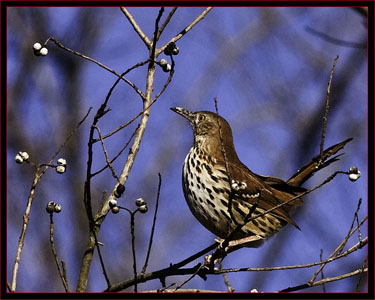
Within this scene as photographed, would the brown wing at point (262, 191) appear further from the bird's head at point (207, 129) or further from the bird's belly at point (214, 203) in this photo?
the bird's head at point (207, 129)

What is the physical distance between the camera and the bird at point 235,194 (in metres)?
4.90

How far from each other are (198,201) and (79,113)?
15.8 feet

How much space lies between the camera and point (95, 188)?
364 inches

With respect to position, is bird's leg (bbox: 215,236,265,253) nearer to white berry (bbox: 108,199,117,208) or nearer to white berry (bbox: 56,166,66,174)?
white berry (bbox: 108,199,117,208)

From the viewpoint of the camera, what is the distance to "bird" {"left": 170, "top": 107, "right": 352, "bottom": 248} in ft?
16.1

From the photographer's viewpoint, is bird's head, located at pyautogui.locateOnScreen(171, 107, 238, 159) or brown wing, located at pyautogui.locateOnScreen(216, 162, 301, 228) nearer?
brown wing, located at pyautogui.locateOnScreen(216, 162, 301, 228)

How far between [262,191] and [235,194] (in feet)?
0.93

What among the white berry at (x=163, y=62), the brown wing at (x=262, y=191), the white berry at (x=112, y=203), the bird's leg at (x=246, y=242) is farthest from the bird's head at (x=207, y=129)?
the white berry at (x=112, y=203)

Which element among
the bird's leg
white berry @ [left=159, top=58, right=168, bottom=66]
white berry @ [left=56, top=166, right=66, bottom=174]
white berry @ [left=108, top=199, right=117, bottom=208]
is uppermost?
white berry @ [left=159, top=58, right=168, bottom=66]

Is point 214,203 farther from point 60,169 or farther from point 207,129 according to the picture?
point 60,169

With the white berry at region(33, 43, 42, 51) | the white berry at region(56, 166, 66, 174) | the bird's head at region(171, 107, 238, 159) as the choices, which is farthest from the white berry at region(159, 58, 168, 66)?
the bird's head at region(171, 107, 238, 159)

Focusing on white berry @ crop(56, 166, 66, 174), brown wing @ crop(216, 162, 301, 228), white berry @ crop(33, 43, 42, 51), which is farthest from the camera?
brown wing @ crop(216, 162, 301, 228)

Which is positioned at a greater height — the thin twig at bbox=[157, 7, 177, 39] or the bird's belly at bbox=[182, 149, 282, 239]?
the thin twig at bbox=[157, 7, 177, 39]

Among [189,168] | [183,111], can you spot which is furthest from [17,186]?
[189,168]
